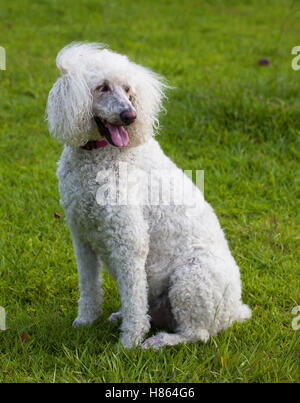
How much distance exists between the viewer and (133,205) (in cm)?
289

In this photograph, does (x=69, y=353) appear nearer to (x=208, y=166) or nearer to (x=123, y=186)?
(x=123, y=186)

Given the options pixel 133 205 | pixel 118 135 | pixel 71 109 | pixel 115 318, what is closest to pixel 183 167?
pixel 115 318

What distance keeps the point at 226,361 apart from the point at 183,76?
15.5ft

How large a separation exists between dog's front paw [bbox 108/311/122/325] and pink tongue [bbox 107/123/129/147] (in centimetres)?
118

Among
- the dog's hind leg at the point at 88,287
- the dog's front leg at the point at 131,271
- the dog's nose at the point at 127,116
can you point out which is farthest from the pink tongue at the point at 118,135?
the dog's hind leg at the point at 88,287

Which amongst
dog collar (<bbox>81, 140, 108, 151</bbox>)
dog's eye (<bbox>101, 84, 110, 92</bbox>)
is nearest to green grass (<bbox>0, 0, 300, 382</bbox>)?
dog collar (<bbox>81, 140, 108, 151</bbox>)

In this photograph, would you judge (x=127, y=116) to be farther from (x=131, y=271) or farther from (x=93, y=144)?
(x=131, y=271)

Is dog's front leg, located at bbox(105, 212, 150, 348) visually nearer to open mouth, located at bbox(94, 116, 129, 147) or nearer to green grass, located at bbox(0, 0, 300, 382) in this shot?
green grass, located at bbox(0, 0, 300, 382)

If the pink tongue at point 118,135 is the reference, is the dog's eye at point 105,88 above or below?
above

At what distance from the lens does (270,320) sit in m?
3.26

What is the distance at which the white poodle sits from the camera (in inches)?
110

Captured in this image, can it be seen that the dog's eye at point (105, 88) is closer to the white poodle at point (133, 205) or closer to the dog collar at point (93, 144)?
the white poodle at point (133, 205)

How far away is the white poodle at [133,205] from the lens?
278 centimetres
